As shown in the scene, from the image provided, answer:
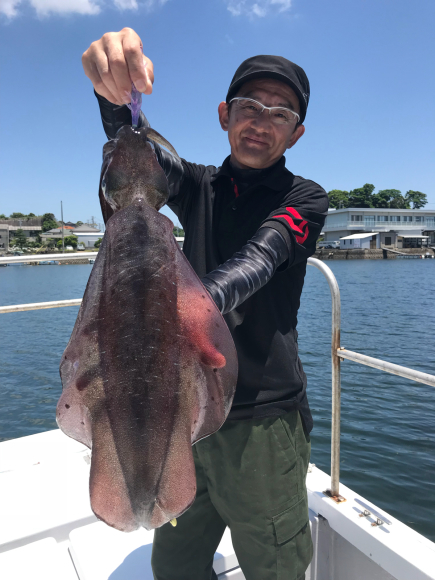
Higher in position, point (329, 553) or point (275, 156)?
point (275, 156)

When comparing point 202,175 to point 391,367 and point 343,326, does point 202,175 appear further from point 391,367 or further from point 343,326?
point 343,326

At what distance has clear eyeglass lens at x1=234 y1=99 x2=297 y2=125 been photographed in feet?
7.90

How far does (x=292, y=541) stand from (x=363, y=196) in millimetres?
140209

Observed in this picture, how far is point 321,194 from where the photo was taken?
2371mm

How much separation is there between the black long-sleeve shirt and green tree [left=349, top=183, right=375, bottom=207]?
13856 cm

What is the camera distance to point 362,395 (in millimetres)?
13422

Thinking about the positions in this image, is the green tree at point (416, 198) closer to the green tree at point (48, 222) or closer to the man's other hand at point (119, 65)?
the green tree at point (48, 222)

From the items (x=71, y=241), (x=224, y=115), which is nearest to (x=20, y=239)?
(x=71, y=241)

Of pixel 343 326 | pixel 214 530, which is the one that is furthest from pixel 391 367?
pixel 343 326

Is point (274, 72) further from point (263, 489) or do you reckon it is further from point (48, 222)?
point (48, 222)

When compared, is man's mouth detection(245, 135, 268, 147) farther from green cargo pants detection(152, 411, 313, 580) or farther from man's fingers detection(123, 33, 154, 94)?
green cargo pants detection(152, 411, 313, 580)

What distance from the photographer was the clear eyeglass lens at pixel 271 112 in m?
2.41

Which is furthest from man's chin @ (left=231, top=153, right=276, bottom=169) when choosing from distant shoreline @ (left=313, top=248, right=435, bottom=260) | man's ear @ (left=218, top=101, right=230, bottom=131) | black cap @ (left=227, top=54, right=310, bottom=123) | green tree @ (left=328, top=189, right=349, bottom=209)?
green tree @ (left=328, top=189, right=349, bottom=209)

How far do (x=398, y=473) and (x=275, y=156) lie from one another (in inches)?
345
